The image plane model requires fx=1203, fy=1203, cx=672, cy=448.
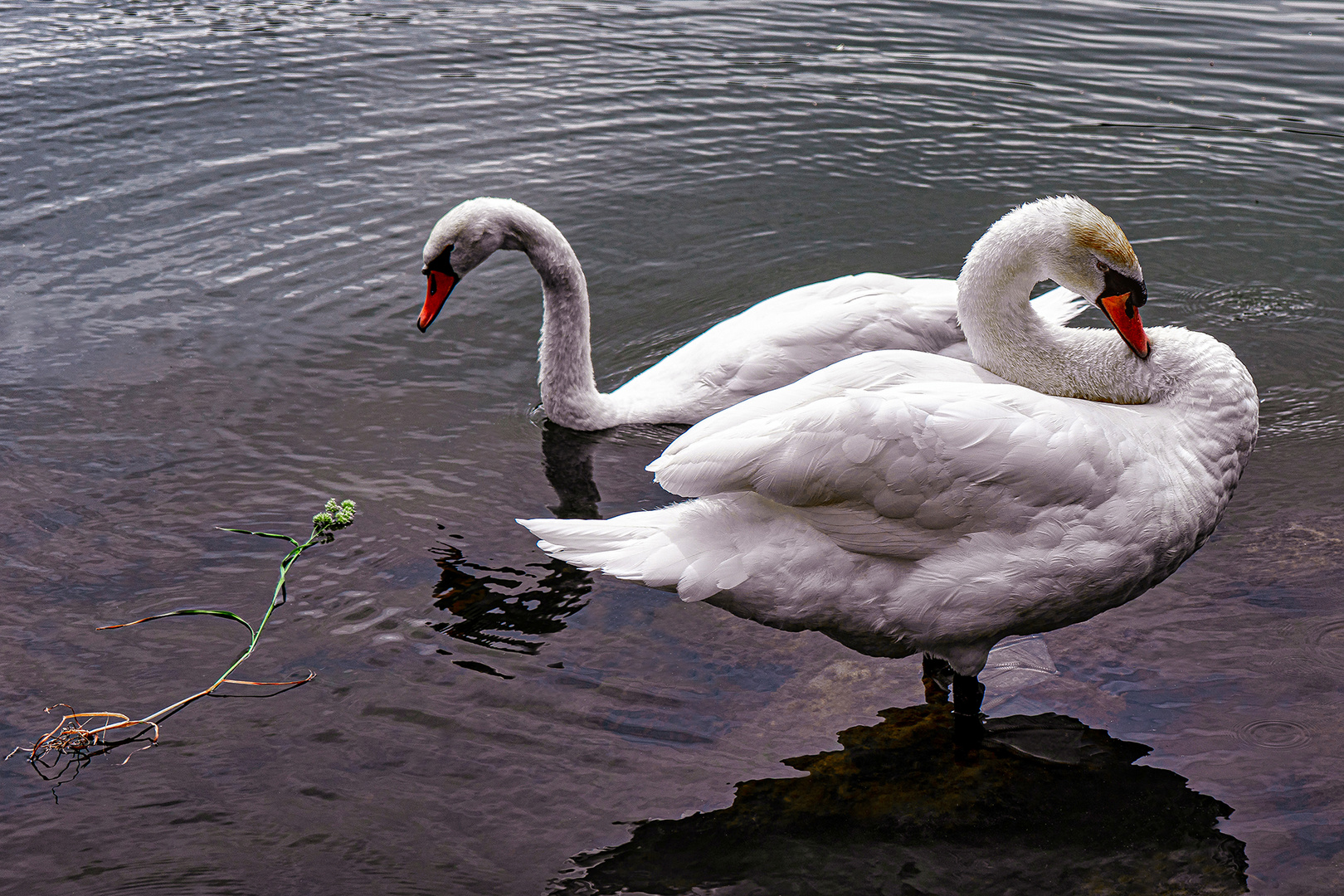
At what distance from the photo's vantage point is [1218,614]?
5.25 metres

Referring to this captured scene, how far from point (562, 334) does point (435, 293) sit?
31.4 inches

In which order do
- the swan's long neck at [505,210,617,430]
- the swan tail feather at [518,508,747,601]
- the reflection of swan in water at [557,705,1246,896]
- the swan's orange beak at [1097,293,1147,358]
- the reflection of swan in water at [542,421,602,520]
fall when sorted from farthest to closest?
the swan's long neck at [505,210,617,430] → the reflection of swan in water at [542,421,602,520] → the swan's orange beak at [1097,293,1147,358] → the swan tail feather at [518,508,747,601] → the reflection of swan in water at [557,705,1246,896]

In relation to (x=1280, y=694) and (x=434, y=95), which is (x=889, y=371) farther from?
(x=434, y=95)

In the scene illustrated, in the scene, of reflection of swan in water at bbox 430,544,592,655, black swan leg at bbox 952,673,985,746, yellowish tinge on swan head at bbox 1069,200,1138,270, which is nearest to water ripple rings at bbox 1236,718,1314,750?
black swan leg at bbox 952,673,985,746

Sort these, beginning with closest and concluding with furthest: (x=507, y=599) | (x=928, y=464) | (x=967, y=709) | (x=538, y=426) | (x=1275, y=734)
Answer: (x=928, y=464) < (x=1275, y=734) < (x=967, y=709) < (x=507, y=599) < (x=538, y=426)

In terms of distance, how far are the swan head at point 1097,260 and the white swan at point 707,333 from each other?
1.67 m

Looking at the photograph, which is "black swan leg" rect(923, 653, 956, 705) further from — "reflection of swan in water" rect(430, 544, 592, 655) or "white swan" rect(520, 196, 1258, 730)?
"reflection of swan in water" rect(430, 544, 592, 655)

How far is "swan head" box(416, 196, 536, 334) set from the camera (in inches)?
275

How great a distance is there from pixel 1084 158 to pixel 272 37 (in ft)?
26.4

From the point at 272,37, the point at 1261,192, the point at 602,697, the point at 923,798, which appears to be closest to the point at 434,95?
the point at 272,37

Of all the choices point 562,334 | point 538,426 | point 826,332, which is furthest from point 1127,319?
point 538,426

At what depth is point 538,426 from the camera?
23.2 ft

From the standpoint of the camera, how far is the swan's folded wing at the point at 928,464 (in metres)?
4.11

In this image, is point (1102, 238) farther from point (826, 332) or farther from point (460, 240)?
point (460, 240)
